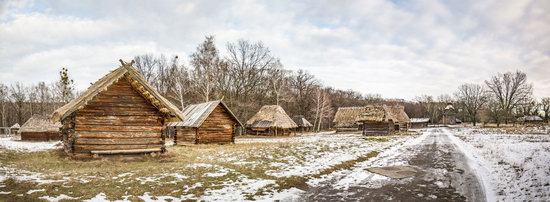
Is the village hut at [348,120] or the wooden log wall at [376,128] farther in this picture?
the village hut at [348,120]

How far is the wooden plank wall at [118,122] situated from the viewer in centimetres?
1617

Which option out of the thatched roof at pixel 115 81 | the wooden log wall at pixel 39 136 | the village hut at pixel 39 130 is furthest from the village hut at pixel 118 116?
the wooden log wall at pixel 39 136

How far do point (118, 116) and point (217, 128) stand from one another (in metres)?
12.6

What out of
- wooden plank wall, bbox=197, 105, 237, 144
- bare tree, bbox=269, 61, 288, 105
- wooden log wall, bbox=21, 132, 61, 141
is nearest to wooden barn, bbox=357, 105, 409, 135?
bare tree, bbox=269, 61, 288, 105

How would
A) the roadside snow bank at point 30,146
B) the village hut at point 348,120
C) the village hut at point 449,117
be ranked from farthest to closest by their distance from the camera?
the village hut at point 449,117 → the village hut at point 348,120 → the roadside snow bank at point 30,146

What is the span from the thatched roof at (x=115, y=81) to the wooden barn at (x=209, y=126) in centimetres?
985

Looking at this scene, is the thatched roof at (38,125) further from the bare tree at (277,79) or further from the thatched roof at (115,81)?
the bare tree at (277,79)

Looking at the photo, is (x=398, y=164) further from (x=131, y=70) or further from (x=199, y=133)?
(x=199, y=133)

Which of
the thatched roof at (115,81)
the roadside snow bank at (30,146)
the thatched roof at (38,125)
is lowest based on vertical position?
the roadside snow bank at (30,146)

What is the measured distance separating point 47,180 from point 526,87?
10119 centimetres

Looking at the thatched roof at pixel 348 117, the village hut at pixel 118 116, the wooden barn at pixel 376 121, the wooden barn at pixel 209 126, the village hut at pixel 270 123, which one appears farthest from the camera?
the thatched roof at pixel 348 117

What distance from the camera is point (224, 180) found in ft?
37.5

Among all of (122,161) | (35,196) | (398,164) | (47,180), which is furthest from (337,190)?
(122,161)

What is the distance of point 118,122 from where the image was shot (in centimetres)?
1684
